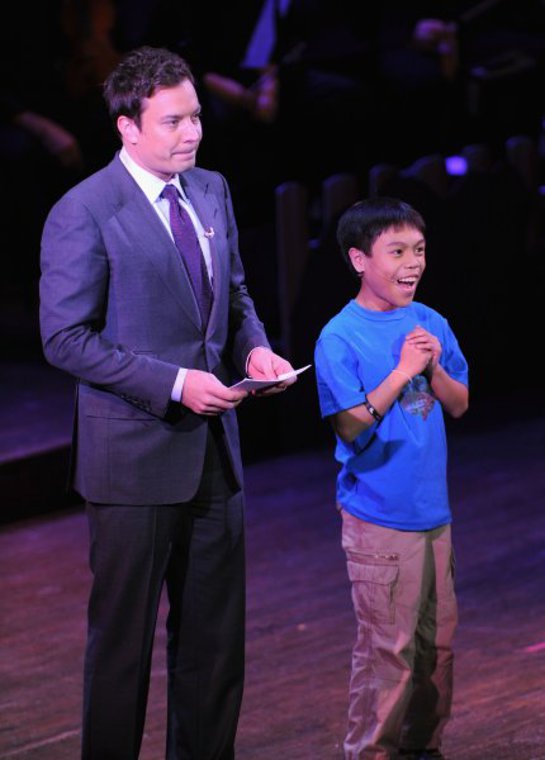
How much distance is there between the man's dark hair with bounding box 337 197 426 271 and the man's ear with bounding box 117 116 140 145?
19.0 inches

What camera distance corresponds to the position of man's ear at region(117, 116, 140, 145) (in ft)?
8.94

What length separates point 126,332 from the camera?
2.74 meters

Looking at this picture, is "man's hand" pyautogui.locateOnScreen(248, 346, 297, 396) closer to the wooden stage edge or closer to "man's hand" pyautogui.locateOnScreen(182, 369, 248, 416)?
"man's hand" pyautogui.locateOnScreen(182, 369, 248, 416)

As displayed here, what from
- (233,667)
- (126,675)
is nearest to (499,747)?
(233,667)

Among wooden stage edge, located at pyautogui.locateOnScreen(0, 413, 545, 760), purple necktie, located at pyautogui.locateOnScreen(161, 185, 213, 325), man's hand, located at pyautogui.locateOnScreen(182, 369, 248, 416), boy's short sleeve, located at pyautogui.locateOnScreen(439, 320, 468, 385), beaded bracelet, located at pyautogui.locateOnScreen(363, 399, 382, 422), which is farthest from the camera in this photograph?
wooden stage edge, located at pyautogui.locateOnScreen(0, 413, 545, 760)

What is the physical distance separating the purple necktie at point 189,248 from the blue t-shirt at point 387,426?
0.29m

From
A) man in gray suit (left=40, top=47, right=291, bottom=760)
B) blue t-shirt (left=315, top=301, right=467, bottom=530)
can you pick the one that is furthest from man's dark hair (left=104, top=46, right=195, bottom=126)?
blue t-shirt (left=315, top=301, right=467, bottom=530)

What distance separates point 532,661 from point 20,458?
79.7 inches

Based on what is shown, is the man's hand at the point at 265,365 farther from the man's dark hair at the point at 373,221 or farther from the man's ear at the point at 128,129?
the man's ear at the point at 128,129

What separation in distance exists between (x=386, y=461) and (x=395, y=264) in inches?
14.9

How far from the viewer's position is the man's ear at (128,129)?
272 cm

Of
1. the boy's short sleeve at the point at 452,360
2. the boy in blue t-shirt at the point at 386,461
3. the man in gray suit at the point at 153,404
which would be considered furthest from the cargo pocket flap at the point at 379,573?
the boy's short sleeve at the point at 452,360

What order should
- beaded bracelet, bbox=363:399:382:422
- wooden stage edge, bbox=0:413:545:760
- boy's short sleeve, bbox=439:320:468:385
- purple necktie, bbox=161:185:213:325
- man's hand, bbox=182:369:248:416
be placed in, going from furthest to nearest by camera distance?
wooden stage edge, bbox=0:413:545:760 → boy's short sleeve, bbox=439:320:468:385 → beaded bracelet, bbox=363:399:382:422 → purple necktie, bbox=161:185:213:325 → man's hand, bbox=182:369:248:416

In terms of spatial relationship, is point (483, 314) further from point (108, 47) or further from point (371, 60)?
point (108, 47)
